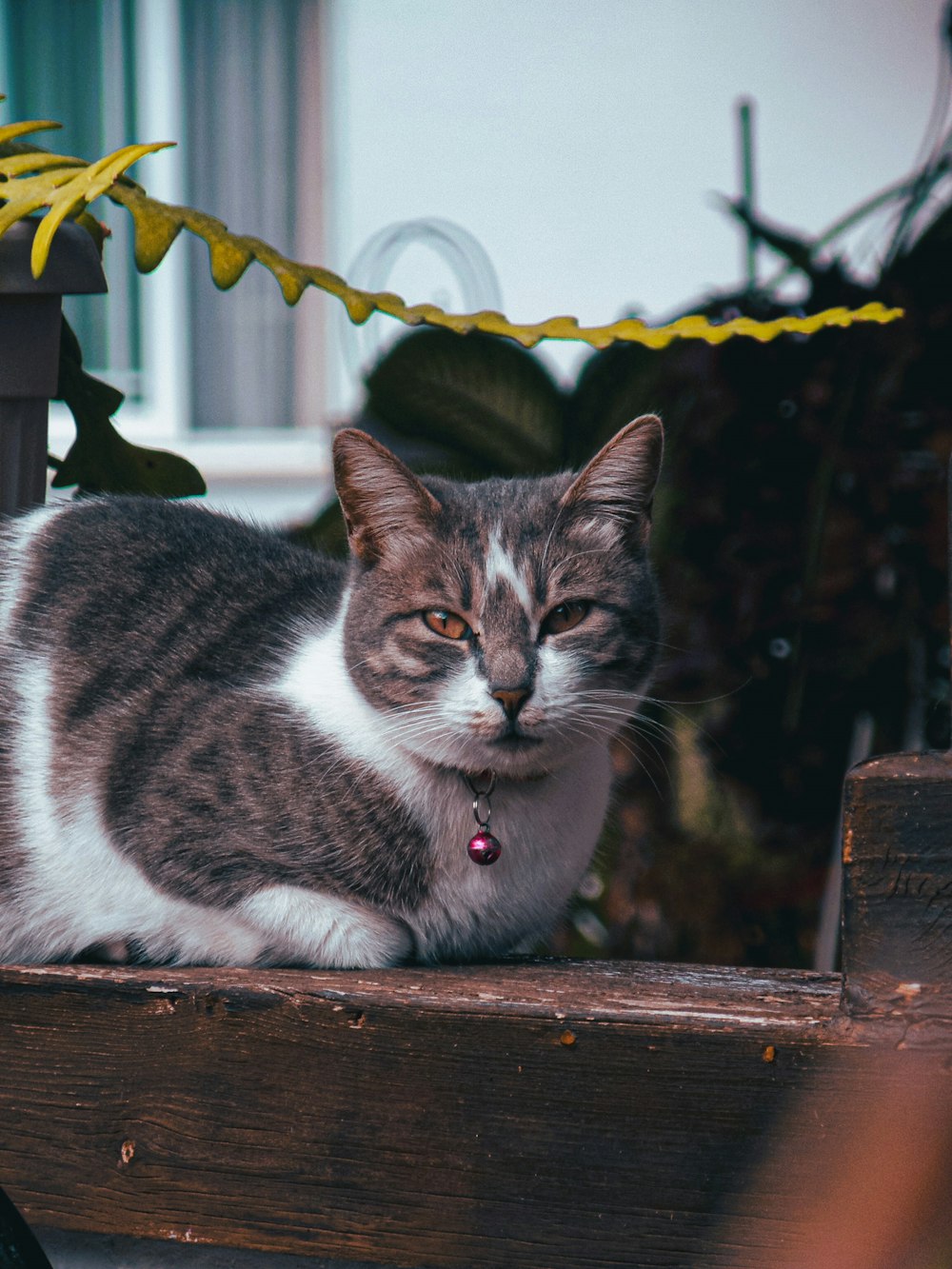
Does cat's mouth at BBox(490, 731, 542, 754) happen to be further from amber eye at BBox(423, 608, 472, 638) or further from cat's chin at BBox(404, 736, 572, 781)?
amber eye at BBox(423, 608, 472, 638)

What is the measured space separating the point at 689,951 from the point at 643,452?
3.66 feet

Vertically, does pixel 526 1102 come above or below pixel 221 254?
below

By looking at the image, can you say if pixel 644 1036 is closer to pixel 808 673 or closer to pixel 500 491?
pixel 500 491

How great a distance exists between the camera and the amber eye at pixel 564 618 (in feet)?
3.29

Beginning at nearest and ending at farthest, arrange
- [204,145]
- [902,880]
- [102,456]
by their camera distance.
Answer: [902,880] < [102,456] < [204,145]

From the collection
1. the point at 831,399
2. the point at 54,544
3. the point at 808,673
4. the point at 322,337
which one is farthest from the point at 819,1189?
the point at 322,337

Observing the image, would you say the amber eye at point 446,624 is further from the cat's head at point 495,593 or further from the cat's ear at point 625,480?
the cat's ear at point 625,480

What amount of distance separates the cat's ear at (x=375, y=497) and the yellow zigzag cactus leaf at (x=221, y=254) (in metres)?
0.09

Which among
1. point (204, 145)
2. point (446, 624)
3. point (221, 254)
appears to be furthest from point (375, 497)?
point (204, 145)

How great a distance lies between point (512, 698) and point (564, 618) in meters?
0.11

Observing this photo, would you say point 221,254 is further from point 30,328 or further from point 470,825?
point 470,825

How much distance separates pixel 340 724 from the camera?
3.34 feet

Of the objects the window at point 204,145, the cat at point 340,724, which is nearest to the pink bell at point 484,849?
the cat at point 340,724

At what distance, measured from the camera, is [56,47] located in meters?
4.50
